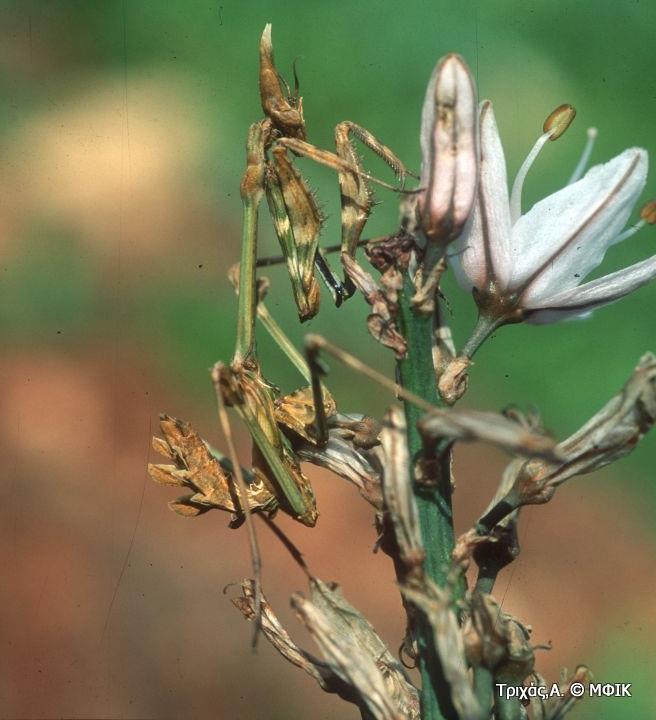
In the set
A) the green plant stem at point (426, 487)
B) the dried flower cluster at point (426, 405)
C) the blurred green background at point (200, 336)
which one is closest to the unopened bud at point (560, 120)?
the dried flower cluster at point (426, 405)

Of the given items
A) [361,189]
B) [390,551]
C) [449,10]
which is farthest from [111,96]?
[390,551]

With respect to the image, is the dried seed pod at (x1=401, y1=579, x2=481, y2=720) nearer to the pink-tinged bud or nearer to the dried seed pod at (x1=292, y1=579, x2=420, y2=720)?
the dried seed pod at (x1=292, y1=579, x2=420, y2=720)

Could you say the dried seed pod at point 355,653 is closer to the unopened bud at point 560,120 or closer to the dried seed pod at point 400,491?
the dried seed pod at point 400,491

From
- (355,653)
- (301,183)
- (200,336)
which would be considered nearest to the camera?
(355,653)

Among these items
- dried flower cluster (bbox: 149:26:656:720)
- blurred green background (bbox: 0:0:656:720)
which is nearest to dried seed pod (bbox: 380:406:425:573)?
dried flower cluster (bbox: 149:26:656:720)

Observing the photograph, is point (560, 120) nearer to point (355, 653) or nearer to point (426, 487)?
point (426, 487)

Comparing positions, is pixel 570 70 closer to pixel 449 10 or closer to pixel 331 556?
pixel 449 10

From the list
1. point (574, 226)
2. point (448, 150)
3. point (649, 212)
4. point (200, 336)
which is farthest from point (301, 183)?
point (200, 336)
